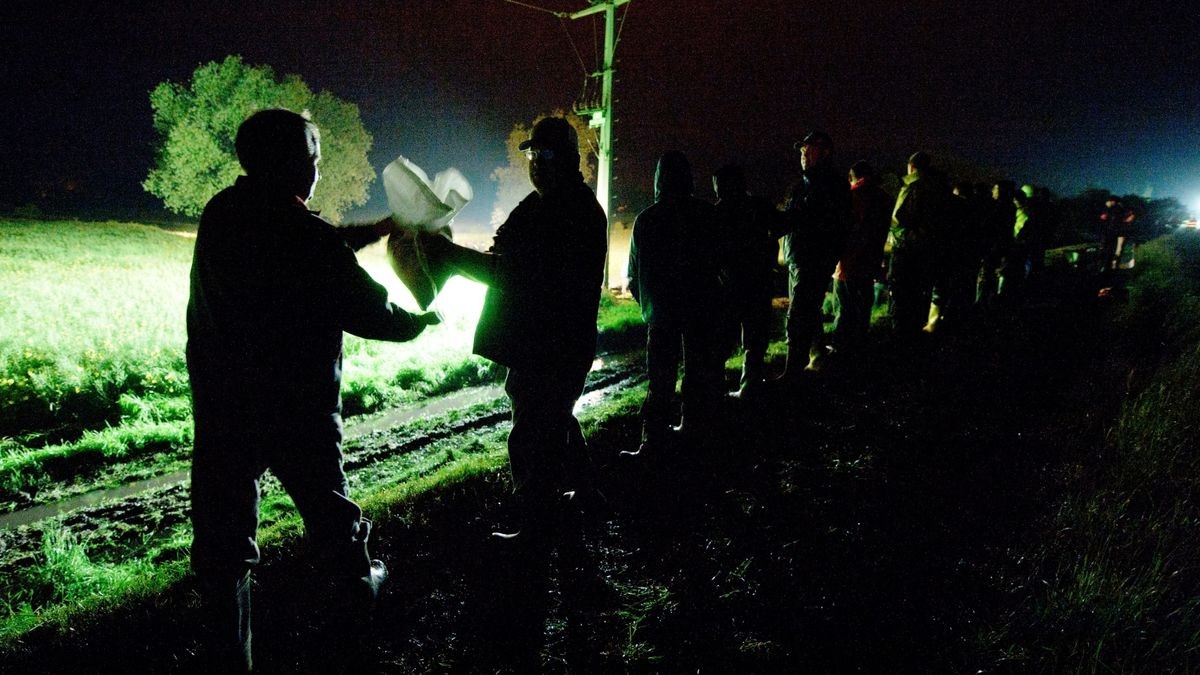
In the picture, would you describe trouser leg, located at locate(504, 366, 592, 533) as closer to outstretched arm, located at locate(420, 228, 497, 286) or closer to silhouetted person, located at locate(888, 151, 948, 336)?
outstretched arm, located at locate(420, 228, 497, 286)

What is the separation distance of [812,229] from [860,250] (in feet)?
4.41

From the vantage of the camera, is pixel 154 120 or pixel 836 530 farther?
pixel 154 120

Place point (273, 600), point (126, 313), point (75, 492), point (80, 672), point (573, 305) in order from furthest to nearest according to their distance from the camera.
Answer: point (126, 313), point (75, 492), point (573, 305), point (273, 600), point (80, 672)

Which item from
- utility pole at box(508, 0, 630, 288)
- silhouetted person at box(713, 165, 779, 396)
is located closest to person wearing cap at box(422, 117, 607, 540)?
silhouetted person at box(713, 165, 779, 396)

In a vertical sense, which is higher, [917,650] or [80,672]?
[917,650]

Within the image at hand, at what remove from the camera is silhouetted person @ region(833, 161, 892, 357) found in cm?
603

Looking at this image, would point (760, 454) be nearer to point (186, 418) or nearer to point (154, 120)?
point (186, 418)

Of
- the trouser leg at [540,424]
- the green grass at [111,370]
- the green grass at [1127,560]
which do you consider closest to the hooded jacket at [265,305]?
the green grass at [111,370]

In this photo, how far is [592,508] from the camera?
3449mm

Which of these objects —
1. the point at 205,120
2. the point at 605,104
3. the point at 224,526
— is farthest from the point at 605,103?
the point at 205,120

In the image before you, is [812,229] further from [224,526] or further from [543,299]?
[224,526]

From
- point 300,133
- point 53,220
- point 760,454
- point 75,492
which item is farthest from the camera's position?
point 53,220

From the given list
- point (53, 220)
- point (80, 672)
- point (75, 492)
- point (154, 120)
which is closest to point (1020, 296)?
point (80, 672)

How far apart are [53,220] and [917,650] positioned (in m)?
37.1
